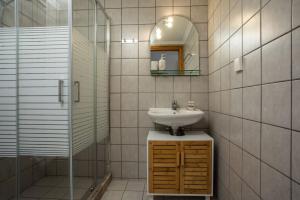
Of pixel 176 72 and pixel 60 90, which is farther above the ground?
pixel 176 72

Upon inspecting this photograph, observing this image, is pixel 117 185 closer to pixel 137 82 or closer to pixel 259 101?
pixel 137 82

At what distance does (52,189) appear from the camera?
1.56 metres

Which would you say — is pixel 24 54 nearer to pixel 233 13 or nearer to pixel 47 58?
pixel 47 58

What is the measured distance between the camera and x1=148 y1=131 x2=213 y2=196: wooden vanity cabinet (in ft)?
5.73

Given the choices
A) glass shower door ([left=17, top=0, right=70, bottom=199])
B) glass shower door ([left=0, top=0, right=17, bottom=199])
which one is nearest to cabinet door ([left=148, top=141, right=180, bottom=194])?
glass shower door ([left=17, top=0, right=70, bottom=199])

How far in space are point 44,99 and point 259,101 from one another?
148 centimetres

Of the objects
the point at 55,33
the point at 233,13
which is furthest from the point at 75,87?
the point at 233,13

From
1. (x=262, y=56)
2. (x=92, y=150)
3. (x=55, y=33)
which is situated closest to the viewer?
(x=262, y=56)

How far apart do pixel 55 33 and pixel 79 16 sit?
0.88 feet

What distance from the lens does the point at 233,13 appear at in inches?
55.8

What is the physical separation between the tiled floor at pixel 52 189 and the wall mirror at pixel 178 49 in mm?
1448

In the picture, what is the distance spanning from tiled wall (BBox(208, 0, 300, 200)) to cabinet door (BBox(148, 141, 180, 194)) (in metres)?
0.44

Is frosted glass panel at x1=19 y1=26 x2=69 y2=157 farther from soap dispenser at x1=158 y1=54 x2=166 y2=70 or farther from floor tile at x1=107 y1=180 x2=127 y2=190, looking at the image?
soap dispenser at x1=158 y1=54 x2=166 y2=70

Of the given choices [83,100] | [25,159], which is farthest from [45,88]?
[25,159]
